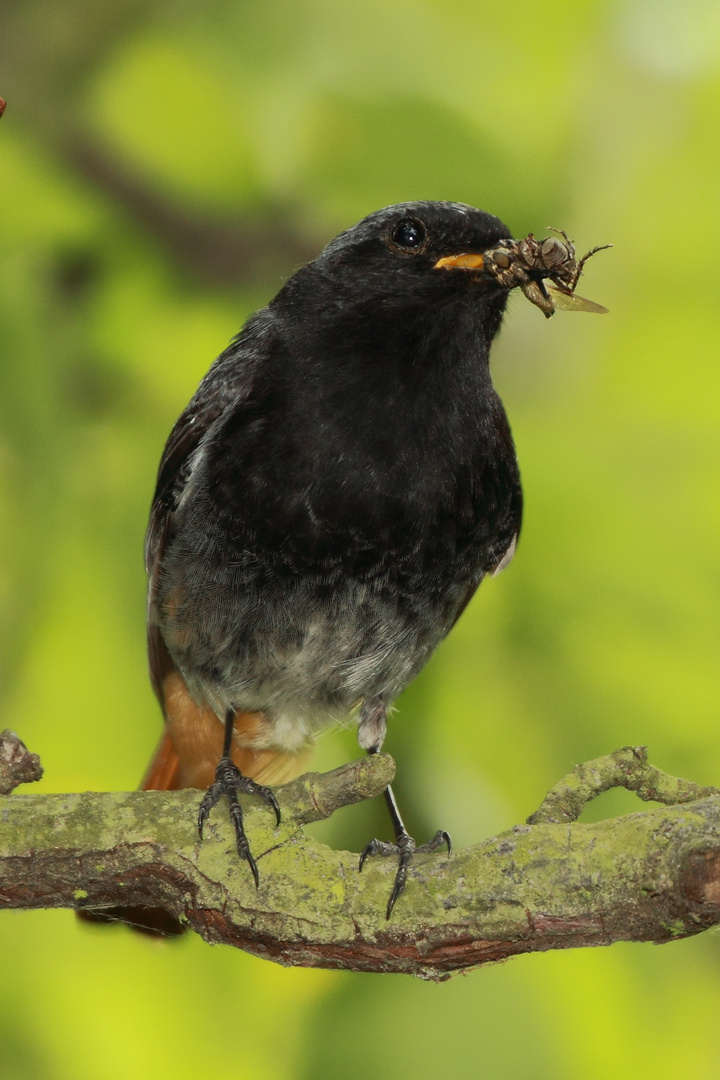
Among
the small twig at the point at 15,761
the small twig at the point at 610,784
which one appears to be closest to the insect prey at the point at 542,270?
the small twig at the point at 610,784

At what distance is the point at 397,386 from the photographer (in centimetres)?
301

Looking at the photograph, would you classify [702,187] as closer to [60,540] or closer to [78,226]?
[78,226]

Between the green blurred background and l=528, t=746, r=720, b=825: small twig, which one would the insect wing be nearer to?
the green blurred background

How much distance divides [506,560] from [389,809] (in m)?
0.78

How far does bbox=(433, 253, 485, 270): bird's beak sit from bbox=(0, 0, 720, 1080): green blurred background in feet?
1.46

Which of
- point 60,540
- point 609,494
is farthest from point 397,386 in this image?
point 60,540

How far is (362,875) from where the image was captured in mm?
2359

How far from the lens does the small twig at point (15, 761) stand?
7.95ft

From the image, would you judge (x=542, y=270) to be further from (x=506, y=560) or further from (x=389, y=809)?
(x=389, y=809)

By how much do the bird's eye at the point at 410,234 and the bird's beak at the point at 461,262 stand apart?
0.07m

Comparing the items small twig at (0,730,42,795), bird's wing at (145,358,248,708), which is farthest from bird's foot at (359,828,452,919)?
bird's wing at (145,358,248,708)

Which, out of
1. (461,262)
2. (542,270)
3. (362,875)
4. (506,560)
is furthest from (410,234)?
(362,875)

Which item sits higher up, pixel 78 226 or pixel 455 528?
pixel 78 226

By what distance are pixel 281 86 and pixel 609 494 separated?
1494 millimetres
